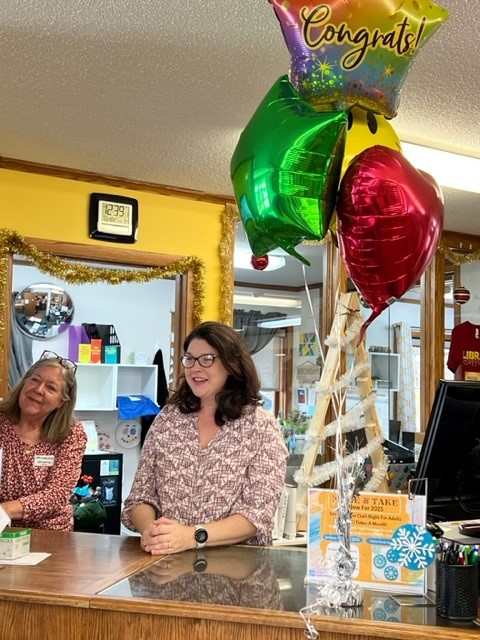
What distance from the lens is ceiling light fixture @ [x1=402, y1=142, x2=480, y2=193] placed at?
3.53 metres

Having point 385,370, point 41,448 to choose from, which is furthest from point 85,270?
point 385,370

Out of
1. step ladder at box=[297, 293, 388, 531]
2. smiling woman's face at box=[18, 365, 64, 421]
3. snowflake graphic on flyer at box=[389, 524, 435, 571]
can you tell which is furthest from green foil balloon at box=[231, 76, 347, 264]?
step ladder at box=[297, 293, 388, 531]

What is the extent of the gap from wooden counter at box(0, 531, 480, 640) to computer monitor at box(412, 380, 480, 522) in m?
0.38

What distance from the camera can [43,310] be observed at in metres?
6.00

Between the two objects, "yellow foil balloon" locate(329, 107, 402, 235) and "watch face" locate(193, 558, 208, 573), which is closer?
"watch face" locate(193, 558, 208, 573)

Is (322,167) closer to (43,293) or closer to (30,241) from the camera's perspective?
(30,241)

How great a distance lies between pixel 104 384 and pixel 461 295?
10.4ft

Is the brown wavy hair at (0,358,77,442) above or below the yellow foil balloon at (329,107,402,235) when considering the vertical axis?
below

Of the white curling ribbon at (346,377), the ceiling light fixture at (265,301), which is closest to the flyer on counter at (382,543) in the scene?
Result: the white curling ribbon at (346,377)

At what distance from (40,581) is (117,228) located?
290 centimetres

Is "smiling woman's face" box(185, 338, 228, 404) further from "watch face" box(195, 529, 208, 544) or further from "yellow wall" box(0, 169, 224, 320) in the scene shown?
"yellow wall" box(0, 169, 224, 320)

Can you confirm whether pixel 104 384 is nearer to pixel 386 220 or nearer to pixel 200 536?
pixel 200 536

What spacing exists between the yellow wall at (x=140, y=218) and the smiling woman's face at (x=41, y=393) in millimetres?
1557

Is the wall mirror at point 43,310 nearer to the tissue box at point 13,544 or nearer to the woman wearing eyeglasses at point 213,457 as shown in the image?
the woman wearing eyeglasses at point 213,457
